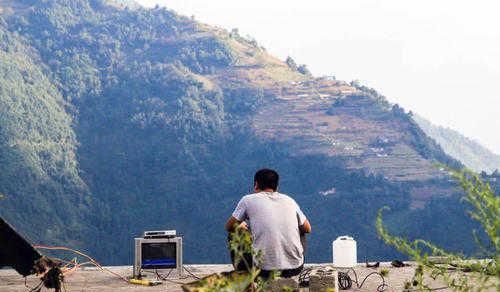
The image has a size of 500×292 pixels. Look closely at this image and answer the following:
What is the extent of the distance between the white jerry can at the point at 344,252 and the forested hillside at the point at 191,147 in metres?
53.6

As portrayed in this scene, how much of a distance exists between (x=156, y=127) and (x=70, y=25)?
26335mm

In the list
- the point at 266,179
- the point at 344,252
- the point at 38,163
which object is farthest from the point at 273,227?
the point at 38,163

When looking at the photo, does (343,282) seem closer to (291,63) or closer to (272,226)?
(272,226)

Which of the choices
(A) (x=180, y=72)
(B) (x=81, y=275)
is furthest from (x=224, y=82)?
(B) (x=81, y=275)

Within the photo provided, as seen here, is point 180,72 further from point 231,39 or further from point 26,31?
point 26,31

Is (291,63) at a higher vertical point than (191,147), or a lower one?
higher

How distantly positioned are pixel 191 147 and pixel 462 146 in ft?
200

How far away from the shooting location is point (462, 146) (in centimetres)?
14012

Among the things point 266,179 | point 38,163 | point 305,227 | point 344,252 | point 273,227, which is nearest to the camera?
point 273,227

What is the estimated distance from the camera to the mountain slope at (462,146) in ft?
445

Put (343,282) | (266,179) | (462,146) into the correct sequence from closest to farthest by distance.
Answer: (266,179)
(343,282)
(462,146)

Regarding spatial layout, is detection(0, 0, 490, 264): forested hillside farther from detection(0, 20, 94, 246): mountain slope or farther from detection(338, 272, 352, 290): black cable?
detection(338, 272, 352, 290): black cable

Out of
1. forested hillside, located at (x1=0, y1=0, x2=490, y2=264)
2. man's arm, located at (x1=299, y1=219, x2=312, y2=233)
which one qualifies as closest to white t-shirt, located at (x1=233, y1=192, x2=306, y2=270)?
man's arm, located at (x1=299, y1=219, x2=312, y2=233)

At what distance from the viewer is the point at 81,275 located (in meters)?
13.3
